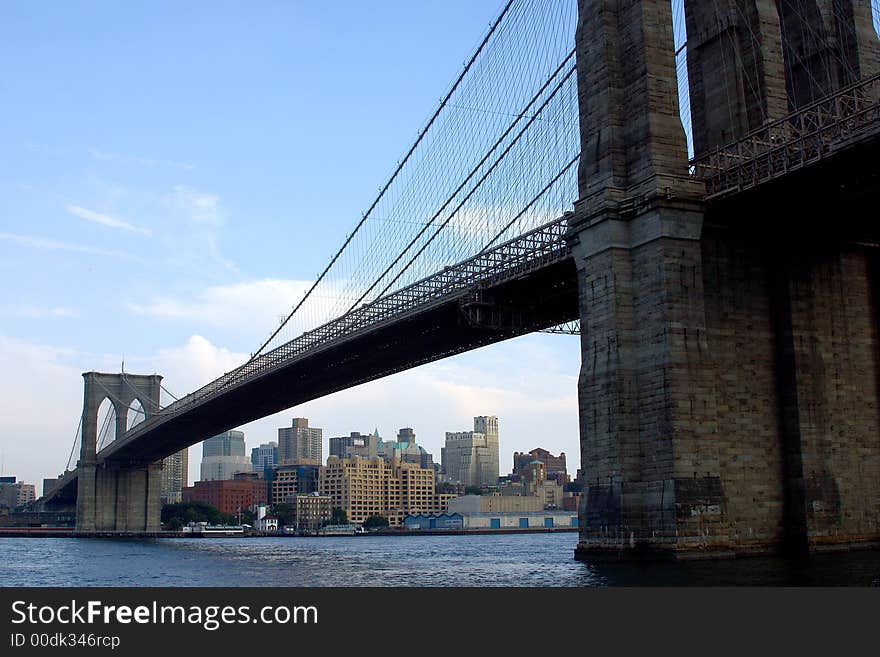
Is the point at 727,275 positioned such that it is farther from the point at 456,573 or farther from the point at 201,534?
the point at 201,534

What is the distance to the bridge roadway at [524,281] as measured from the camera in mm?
32844

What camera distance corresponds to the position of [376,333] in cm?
5922

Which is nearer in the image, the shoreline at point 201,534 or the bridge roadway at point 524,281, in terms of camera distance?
the bridge roadway at point 524,281

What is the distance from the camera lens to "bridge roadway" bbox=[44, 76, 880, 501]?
32844 mm

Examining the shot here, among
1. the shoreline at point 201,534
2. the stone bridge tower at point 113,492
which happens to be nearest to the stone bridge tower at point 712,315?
the shoreline at point 201,534

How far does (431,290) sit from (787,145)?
81.8ft

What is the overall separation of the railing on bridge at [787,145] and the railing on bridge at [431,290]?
6.45 metres

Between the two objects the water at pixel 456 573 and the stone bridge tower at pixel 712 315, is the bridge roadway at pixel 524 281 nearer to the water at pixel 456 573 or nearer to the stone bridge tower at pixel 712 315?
the stone bridge tower at pixel 712 315

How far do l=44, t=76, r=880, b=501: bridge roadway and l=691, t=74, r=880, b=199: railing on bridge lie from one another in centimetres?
5

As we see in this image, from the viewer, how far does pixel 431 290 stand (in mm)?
55000

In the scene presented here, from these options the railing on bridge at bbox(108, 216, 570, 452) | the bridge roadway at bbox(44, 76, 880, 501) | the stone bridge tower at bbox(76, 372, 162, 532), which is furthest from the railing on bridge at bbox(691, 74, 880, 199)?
the stone bridge tower at bbox(76, 372, 162, 532)
